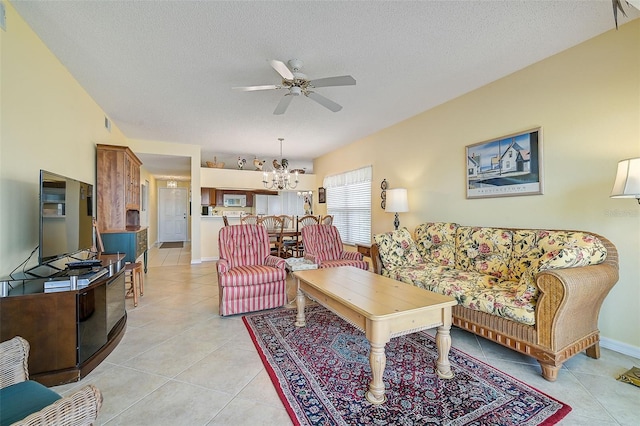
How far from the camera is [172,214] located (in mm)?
10477

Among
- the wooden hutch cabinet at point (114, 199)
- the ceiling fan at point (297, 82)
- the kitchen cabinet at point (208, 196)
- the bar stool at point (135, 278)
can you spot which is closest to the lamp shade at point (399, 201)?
the ceiling fan at point (297, 82)

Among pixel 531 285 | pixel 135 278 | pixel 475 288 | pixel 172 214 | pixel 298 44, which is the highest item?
pixel 298 44

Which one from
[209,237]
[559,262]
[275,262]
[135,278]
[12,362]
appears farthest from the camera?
[209,237]

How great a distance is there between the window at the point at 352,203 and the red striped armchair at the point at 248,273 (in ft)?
8.65

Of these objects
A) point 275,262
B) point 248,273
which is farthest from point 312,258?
point 248,273

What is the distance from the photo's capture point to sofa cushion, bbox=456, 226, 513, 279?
2912 millimetres

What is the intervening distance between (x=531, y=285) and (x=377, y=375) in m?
1.45

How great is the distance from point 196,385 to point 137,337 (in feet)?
3.73

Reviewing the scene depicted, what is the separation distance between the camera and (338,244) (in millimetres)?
4379

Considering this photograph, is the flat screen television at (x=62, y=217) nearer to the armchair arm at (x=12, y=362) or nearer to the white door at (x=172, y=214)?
the armchair arm at (x=12, y=362)

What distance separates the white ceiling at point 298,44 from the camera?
2.09 m

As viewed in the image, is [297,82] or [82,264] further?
[297,82]

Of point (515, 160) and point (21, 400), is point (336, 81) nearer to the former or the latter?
point (515, 160)

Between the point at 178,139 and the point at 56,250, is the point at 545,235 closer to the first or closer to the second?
the point at 56,250
